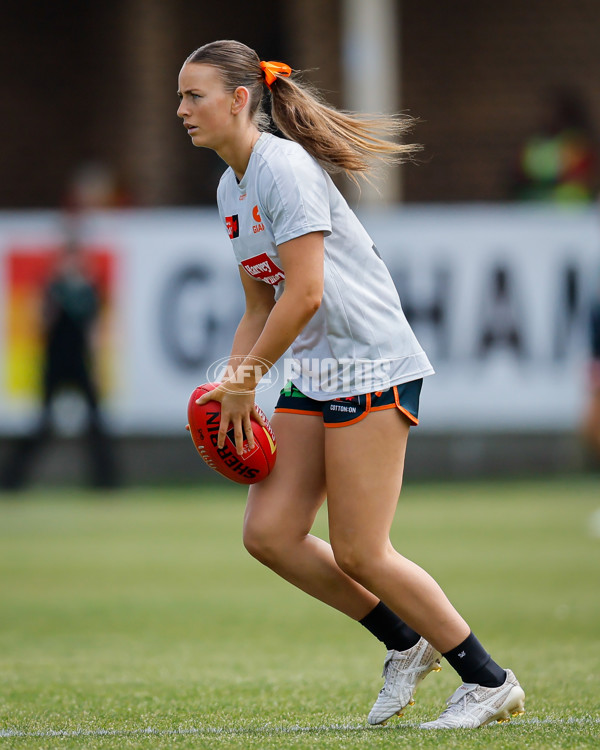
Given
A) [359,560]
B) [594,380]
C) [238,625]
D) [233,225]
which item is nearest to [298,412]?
[359,560]

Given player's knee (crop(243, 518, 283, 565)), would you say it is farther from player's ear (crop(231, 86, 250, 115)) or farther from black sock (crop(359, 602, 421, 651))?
player's ear (crop(231, 86, 250, 115))

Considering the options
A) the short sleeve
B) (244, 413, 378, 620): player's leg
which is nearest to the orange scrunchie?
the short sleeve

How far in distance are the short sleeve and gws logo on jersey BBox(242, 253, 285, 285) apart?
0.58 feet

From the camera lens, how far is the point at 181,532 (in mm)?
10961

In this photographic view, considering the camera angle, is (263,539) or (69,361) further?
(69,361)

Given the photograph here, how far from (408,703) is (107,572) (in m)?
4.84

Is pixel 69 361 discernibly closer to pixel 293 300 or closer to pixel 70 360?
pixel 70 360

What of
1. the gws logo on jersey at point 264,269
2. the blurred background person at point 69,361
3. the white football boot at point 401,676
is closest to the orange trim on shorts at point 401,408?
the gws logo on jersey at point 264,269

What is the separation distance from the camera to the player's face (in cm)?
446

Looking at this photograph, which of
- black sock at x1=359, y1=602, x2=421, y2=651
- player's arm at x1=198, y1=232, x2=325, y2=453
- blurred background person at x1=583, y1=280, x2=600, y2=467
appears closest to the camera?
player's arm at x1=198, y1=232, x2=325, y2=453

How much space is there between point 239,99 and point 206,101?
0.41ft

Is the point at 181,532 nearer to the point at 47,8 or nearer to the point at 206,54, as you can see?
the point at 206,54

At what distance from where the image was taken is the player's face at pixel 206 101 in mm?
4457

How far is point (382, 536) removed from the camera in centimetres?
448
